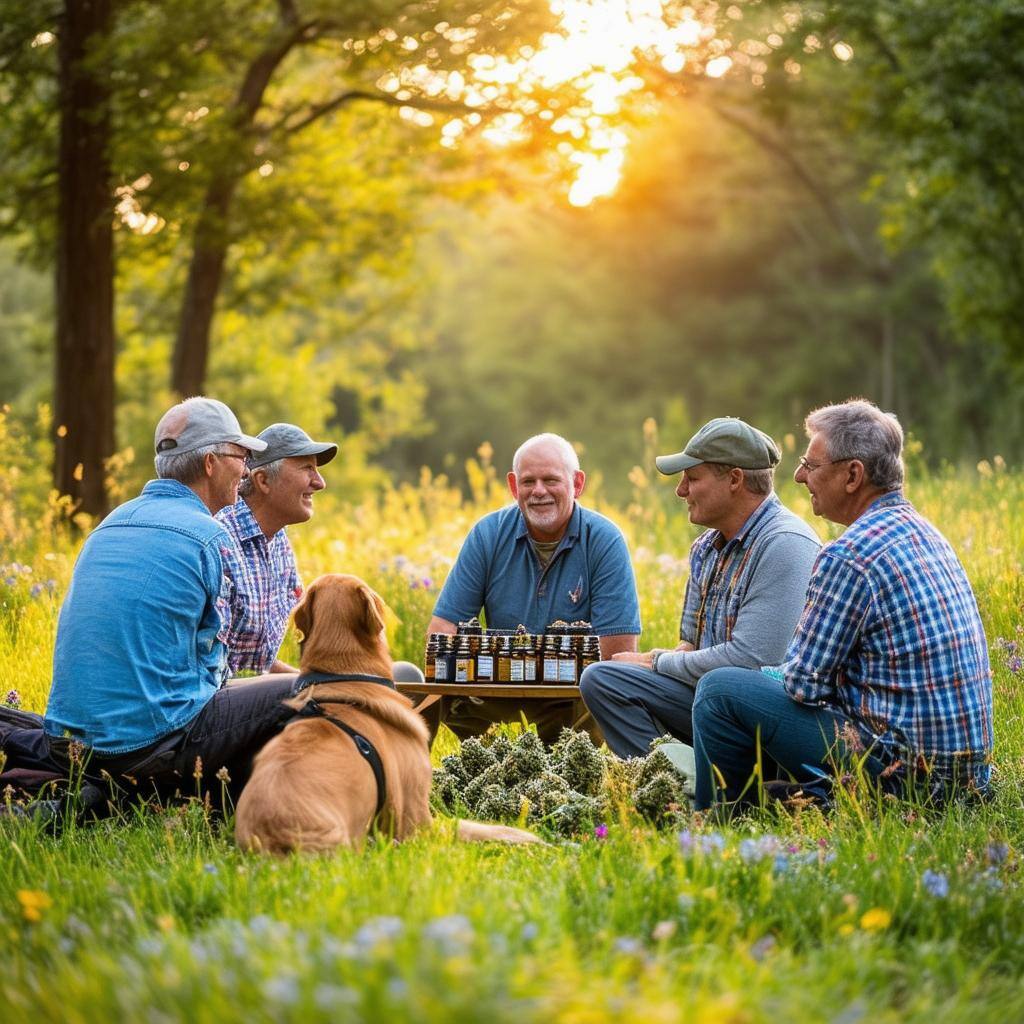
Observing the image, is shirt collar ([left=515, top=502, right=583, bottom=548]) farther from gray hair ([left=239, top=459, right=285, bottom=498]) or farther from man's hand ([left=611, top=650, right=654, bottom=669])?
gray hair ([left=239, top=459, right=285, bottom=498])

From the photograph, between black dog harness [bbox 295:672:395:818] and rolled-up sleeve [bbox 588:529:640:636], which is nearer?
black dog harness [bbox 295:672:395:818]

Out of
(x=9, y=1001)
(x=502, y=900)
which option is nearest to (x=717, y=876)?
(x=502, y=900)

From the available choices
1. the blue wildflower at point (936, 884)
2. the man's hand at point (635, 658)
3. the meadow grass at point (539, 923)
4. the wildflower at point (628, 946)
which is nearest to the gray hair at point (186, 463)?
A: the meadow grass at point (539, 923)

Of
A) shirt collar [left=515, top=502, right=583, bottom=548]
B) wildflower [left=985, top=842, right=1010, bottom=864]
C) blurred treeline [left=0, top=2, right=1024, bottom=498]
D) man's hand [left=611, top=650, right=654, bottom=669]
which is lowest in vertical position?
wildflower [left=985, top=842, right=1010, bottom=864]

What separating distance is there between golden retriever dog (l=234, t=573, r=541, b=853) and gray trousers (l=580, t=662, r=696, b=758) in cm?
124

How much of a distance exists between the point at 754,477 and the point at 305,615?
2178 mm

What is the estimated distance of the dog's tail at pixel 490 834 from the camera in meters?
4.80

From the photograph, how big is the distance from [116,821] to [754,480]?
305 cm

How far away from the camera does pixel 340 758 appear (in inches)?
180

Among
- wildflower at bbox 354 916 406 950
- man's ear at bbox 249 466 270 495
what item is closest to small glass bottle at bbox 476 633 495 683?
man's ear at bbox 249 466 270 495

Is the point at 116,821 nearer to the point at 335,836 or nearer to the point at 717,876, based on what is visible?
the point at 335,836

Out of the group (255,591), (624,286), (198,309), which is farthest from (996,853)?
(624,286)

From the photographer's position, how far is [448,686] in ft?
21.2

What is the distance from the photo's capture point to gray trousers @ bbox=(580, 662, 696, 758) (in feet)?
20.0
